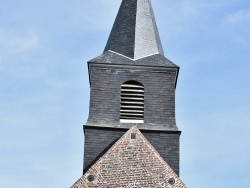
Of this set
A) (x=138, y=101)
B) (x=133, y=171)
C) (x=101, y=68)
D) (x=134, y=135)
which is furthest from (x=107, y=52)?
(x=133, y=171)

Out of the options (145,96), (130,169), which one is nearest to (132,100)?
(145,96)

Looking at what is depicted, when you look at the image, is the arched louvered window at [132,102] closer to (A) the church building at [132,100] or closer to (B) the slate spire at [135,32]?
(A) the church building at [132,100]

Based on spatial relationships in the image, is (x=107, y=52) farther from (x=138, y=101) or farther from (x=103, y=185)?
(x=103, y=185)

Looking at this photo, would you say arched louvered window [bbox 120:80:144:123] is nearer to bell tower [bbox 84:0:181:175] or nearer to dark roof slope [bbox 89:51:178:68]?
bell tower [bbox 84:0:181:175]

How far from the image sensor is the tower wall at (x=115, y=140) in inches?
774

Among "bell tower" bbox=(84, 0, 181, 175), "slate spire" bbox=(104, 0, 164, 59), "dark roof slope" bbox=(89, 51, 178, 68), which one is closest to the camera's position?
"bell tower" bbox=(84, 0, 181, 175)

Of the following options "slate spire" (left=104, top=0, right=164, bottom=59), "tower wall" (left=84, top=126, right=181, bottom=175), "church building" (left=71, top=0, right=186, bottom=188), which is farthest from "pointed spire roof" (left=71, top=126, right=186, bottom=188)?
"slate spire" (left=104, top=0, right=164, bottom=59)

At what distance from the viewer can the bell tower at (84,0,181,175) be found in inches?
781

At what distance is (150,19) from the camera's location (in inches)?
886

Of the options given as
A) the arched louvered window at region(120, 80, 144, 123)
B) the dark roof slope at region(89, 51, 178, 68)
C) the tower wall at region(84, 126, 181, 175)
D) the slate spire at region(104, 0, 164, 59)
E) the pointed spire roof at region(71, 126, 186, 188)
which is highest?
the slate spire at region(104, 0, 164, 59)

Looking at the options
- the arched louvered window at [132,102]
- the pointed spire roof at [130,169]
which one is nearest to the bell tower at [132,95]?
the arched louvered window at [132,102]

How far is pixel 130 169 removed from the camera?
57.6 feet

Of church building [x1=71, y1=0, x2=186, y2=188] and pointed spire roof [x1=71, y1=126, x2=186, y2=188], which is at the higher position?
church building [x1=71, y1=0, x2=186, y2=188]

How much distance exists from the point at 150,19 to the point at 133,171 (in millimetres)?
6923
